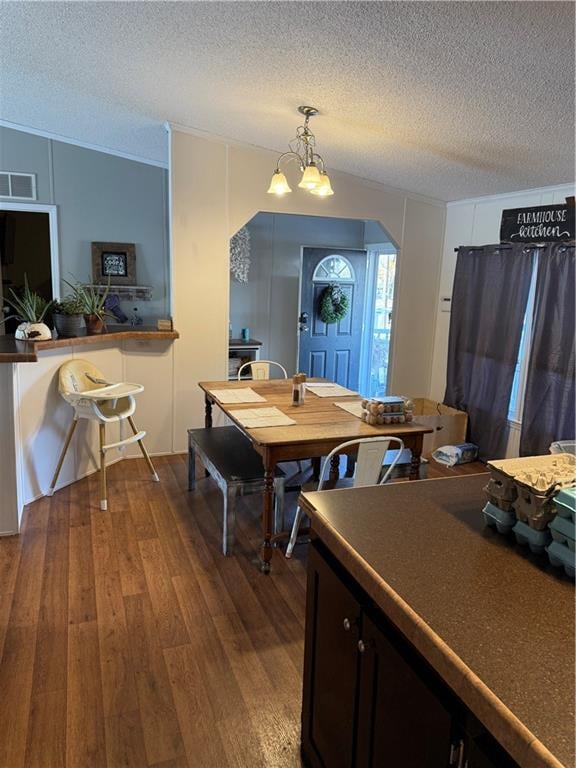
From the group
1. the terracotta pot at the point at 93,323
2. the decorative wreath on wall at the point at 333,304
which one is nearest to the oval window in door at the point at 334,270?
the decorative wreath on wall at the point at 333,304

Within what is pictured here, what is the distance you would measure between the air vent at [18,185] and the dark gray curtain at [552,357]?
4.46 metres

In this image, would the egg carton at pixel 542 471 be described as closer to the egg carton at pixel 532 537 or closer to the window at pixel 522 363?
the egg carton at pixel 532 537

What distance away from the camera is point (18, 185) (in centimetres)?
502

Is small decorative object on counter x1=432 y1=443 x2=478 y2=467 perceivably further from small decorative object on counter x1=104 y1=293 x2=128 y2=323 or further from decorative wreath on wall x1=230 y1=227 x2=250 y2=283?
small decorative object on counter x1=104 y1=293 x2=128 y2=323

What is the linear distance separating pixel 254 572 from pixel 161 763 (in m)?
1.14

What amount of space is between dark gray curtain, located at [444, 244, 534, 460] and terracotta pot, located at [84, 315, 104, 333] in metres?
2.99

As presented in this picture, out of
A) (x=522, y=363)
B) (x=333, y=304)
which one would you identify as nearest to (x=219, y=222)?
(x=333, y=304)

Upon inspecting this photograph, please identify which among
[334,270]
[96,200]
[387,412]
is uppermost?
[96,200]

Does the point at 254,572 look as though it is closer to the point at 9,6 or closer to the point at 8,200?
the point at 9,6

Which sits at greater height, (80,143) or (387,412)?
(80,143)

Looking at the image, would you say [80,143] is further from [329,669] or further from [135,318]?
[329,669]

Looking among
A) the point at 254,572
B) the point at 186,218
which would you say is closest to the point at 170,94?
the point at 186,218

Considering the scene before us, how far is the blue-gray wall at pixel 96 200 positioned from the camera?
502cm

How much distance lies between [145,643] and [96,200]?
14.3ft
